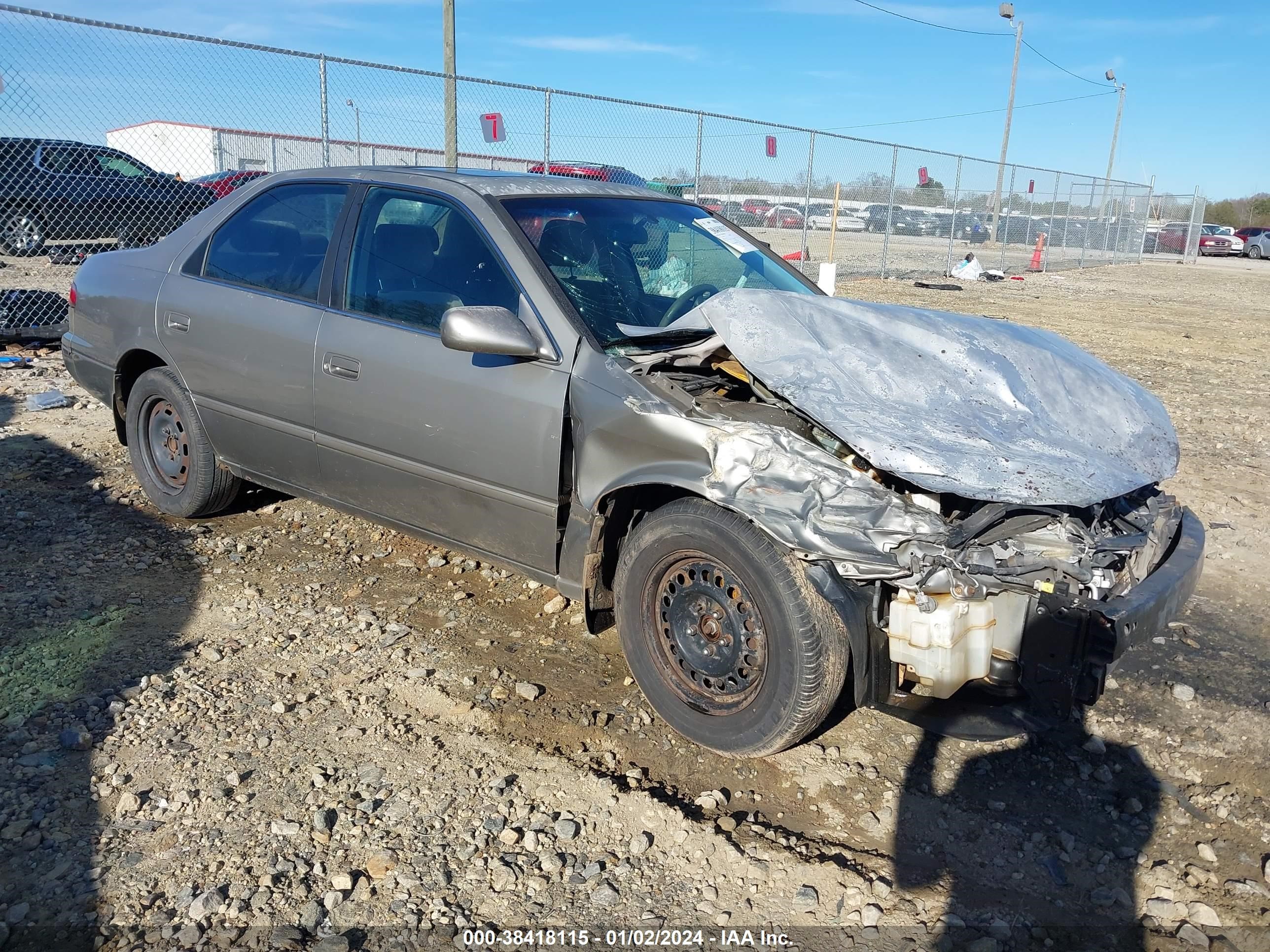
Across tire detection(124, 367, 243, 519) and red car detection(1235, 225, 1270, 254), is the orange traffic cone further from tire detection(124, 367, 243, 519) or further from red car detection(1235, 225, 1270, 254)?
tire detection(124, 367, 243, 519)

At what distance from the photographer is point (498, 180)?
3.87 m

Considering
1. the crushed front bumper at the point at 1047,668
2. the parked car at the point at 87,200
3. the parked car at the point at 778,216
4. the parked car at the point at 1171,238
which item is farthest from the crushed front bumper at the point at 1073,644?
the parked car at the point at 1171,238

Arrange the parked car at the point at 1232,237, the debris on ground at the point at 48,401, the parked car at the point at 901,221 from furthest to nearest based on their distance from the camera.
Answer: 1. the parked car at the point at 1232,237
2. the parked car at the point at 901,221
3. the debris on ground at the point at 48,401

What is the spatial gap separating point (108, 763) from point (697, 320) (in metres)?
2.31

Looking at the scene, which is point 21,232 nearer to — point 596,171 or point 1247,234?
point 596,171

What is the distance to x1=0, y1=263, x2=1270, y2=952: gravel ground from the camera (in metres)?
2.38

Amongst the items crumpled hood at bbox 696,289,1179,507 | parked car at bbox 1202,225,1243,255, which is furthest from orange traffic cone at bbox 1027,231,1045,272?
crumpled hood at bbox 696,289,1179,507

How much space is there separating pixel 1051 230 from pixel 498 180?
92.8 ft

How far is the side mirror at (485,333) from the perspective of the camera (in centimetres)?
308

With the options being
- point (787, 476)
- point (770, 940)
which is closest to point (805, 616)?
point (787, 476)

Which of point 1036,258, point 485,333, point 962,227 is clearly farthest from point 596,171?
point 1036,258

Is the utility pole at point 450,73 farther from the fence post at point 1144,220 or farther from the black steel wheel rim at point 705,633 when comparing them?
the fence post at point 1144,220

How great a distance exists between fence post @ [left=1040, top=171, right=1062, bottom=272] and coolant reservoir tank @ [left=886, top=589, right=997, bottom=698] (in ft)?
91.4

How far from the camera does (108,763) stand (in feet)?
9.42
